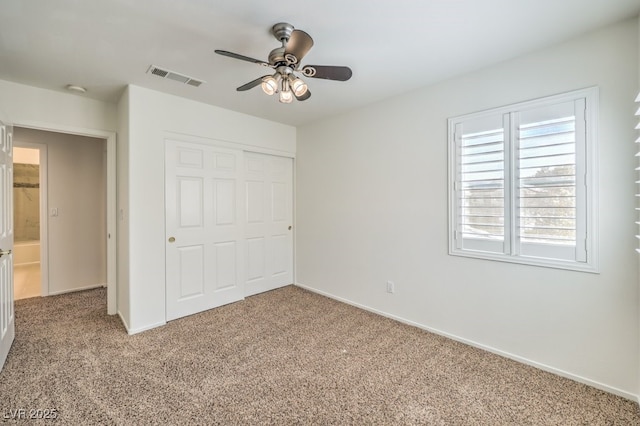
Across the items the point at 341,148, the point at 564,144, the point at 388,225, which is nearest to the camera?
the point at 564,144

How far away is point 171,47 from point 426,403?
310 cm

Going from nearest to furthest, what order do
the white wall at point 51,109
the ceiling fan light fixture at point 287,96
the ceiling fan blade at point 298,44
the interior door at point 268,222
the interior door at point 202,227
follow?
the ceiling fan blade at point 298,44 < the ceiling fan light fixture at point 287,96 < the white wall at point 51,109 < the interior door at point 202,227 < the interior door at point 268,222

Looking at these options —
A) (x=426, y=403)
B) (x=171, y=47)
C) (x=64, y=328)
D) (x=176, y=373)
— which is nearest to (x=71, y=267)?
(x=64, y=328)

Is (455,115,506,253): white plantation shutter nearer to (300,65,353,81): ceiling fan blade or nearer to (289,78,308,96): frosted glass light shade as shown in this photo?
(300,65,353,81): ceiling fan blade

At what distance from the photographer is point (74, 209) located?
4020 millimetres

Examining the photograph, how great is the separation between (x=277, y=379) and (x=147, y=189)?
7.26 ft

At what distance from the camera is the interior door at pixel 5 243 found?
220 centimetres

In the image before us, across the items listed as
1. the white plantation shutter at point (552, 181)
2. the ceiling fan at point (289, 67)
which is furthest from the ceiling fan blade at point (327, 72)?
the white plantation shutter at point (552, 181)

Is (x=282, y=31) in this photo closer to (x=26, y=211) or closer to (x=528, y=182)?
(x=528, y=182)

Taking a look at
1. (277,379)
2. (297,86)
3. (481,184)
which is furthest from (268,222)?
(481,184)

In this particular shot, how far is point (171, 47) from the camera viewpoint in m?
2.13

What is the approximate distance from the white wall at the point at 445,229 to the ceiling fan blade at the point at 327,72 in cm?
133

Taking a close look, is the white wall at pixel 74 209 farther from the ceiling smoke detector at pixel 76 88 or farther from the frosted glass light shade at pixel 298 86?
the frosted glass light shade at pixel 298 86

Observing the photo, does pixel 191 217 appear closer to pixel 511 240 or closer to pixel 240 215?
pixel 240 215
